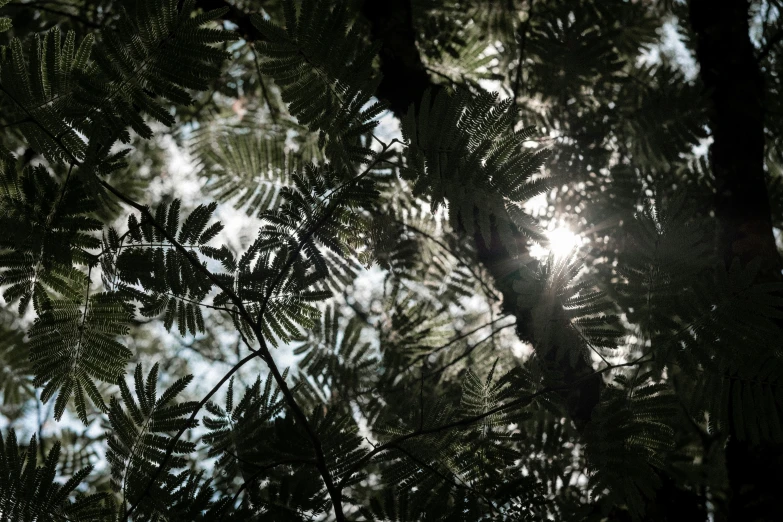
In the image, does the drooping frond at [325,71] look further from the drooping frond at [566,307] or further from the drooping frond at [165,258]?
the drooping frond at [566,307]

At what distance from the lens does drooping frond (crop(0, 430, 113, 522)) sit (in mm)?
1332

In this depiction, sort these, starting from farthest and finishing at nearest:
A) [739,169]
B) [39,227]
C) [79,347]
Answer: [739,169], [79,347], [39,227]

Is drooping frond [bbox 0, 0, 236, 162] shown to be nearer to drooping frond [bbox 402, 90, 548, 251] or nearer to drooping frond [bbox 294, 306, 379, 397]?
drooping frond [bbox 402, 90, 548, 251]

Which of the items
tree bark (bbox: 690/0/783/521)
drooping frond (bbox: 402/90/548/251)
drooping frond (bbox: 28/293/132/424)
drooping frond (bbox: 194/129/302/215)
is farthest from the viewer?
drooping frond (bbox: 194/129/302/215)

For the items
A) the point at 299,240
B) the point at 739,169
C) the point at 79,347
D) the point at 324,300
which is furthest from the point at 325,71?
the point at 739,169

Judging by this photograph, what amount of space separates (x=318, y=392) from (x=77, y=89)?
4.54 feet

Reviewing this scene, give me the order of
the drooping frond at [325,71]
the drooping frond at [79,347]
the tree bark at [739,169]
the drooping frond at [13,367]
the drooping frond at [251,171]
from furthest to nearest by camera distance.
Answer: the drooping frond at [13,367] < the drooping frond at [251,171] < the tree bark at [739,169] < the drooping frond at [79,347] < the drooping frond at [325,71]

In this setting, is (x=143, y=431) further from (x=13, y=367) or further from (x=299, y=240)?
(x=13, y=367)

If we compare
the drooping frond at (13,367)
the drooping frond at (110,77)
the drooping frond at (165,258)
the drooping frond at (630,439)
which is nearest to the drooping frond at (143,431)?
the drooping frond at (165,258)

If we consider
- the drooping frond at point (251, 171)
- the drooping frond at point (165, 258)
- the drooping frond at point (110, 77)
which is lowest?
the drooping frond at point (165, 258)

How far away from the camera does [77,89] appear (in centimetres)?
132

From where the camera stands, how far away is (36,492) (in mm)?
1371

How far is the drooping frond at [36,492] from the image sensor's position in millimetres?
1332

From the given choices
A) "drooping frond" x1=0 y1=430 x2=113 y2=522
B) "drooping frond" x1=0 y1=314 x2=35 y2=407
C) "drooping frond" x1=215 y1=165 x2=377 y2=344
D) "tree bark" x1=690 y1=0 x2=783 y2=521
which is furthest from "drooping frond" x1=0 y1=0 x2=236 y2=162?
"tree bark" x1=690 y1=0 x2=783 y2=521
